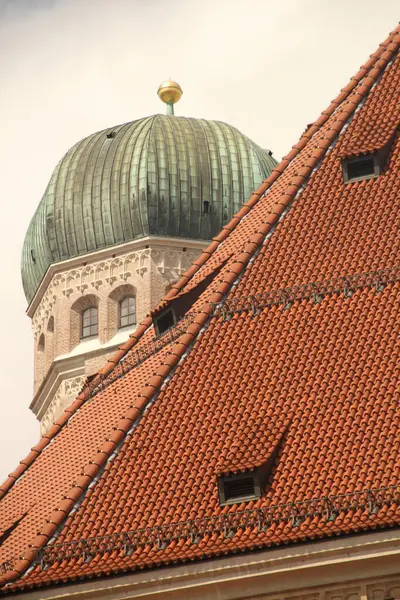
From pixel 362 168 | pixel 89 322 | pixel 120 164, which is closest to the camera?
pixel 362 168

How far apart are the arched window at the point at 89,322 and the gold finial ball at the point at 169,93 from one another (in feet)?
19.8

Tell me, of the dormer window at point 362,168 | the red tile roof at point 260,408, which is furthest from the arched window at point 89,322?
the dormer window at point 362,168

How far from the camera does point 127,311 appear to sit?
153 feet

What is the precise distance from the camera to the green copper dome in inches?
1848

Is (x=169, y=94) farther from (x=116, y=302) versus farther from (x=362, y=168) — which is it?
(x=362, y=168)

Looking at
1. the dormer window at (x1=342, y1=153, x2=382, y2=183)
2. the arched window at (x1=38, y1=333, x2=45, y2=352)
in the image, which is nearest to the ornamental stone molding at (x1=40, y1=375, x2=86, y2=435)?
the arched window at (x1=38, y1=333, x2=45, y2=352)

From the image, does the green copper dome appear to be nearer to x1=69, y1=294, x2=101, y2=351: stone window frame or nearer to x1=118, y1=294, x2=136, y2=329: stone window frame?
x1=69, y1=294, x2=101, y2=351: stone window frame

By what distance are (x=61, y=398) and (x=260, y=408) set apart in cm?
2188

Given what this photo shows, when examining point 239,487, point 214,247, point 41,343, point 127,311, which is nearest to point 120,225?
point 127,311

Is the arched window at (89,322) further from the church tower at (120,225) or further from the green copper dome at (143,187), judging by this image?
the green copper dome at (143,187)

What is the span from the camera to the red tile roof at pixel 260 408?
74.2 ft

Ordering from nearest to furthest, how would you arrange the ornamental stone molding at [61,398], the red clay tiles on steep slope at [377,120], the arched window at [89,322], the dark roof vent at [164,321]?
the red clay tiles on steep slope at [377,120] < the dark roof vent at [164,321] < the ornamental stone molding at [61,398] < the arched window at [89,322]

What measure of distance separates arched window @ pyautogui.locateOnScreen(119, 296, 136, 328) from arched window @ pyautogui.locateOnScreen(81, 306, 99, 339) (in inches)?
24.8

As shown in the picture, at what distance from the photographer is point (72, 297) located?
47375 mm
